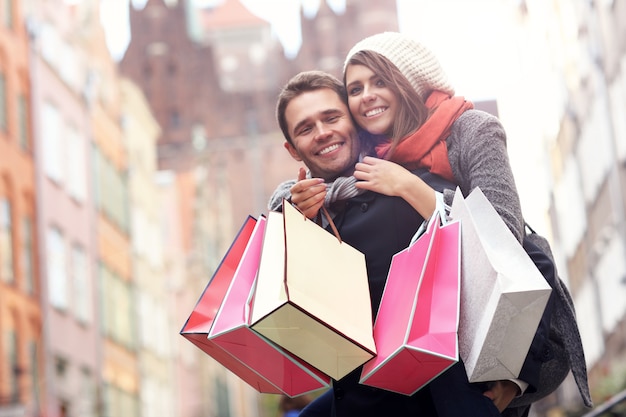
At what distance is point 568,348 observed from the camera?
107 inches

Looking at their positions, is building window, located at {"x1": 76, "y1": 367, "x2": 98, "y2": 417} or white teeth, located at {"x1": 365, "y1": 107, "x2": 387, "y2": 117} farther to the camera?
building window, located at {"x1": 76, "y1": 367, "x2": 98, "y2": 417}

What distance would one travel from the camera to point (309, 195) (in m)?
2.88

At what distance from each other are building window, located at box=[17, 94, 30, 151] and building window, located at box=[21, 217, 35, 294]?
6.08 ft

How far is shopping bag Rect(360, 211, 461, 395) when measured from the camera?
2473 millimetres

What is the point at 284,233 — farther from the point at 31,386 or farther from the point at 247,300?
the point at 31,386

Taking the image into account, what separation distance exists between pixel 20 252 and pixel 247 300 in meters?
27.4

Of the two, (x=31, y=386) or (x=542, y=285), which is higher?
(x=542, y=285)

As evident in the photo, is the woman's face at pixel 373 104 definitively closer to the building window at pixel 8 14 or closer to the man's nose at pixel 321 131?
the man's nose at pixel 321 131

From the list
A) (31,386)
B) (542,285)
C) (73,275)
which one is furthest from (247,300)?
(73,275)

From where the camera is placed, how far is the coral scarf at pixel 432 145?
9.45 feet

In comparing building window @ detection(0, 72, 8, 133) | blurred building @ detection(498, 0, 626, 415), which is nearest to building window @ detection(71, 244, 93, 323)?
building window @ detection(0, 72, 8, 133)

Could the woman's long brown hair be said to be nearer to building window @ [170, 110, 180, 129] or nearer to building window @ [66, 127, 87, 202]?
building window @ [66, 127, 87, 202]

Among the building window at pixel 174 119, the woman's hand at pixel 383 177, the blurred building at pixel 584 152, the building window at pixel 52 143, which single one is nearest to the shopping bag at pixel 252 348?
the woman's hand at pixel 383 177

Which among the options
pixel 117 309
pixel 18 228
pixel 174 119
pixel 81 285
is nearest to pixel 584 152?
pixel 18 228
